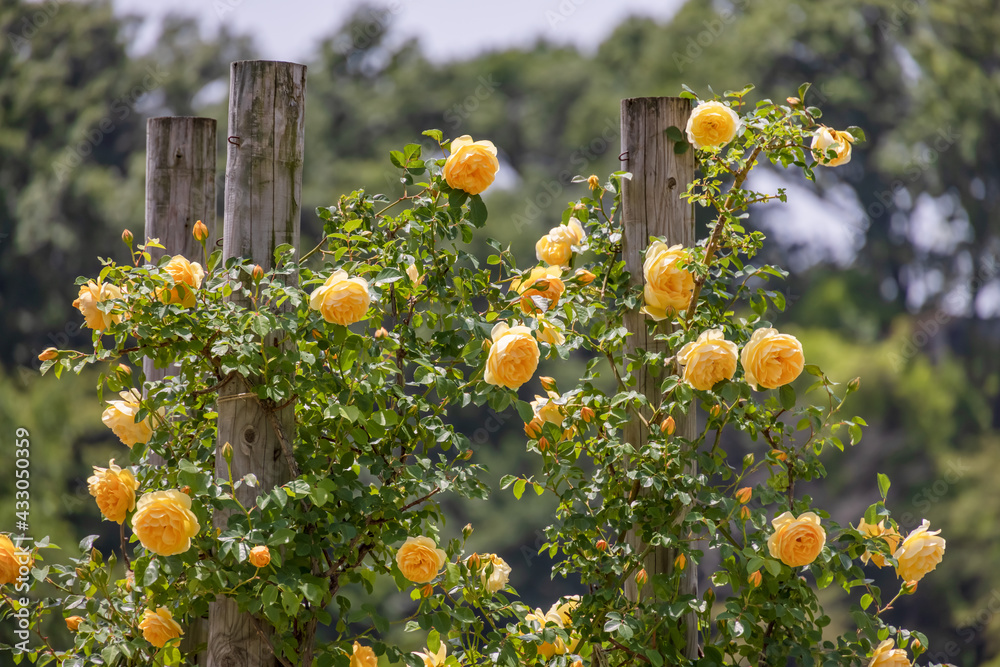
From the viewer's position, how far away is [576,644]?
5.88 ft

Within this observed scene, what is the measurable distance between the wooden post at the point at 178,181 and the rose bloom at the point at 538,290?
919 millimetres

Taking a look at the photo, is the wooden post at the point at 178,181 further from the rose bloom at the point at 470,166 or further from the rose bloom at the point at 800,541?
the rose bloom at the point at 800,541

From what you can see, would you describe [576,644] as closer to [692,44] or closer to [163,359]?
[163,359]

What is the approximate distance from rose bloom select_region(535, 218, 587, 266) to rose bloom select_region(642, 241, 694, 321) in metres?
0.19

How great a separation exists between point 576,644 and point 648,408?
1.53ft

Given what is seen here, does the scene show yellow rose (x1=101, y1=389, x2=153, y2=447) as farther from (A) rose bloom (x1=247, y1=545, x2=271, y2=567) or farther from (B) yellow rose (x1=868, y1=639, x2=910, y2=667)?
(B) yellow rose (x1=868, y1=639, x2=910, y2=667)

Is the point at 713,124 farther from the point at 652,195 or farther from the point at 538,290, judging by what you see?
the point at 538,290

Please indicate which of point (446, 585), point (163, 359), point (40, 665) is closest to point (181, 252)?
point (163, 359)

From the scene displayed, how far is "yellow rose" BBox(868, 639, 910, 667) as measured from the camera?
5.34ft

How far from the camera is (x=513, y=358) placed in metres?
1.47

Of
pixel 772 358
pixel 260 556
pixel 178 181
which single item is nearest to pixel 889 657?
pixel 772 358

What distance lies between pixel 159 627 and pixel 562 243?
3.33ft

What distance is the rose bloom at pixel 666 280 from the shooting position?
169cm

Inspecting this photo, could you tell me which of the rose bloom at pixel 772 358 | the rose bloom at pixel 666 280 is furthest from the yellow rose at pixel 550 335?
the rose bloom at pixel 772 358
